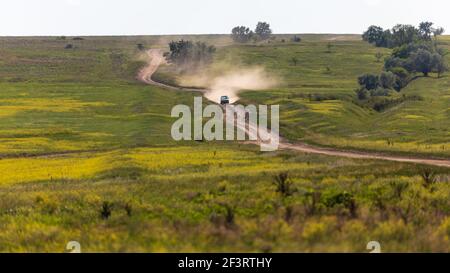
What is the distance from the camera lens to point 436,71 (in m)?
129

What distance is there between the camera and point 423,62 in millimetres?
123062

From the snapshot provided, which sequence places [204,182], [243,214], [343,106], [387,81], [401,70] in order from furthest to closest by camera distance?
1. [401,70]
2. [387,81]
3. [343,106]
4. [204,182]
5. [243,214]

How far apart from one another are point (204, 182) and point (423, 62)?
358 ft

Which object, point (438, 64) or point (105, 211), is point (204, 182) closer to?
point (105, 211)

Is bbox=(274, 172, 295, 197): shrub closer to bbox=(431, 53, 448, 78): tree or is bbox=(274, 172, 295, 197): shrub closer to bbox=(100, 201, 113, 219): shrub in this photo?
bbox=(100, 201, 113, 219): shrub

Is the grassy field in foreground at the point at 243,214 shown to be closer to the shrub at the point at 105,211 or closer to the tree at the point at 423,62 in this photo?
the shrub at the point at 105,211

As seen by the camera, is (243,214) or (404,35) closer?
(243,214)

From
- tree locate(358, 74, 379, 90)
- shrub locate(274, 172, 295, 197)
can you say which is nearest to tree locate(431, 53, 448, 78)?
tree locate(358, 74, 379, 90)

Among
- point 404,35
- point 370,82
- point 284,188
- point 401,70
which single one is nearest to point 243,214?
point 284,188

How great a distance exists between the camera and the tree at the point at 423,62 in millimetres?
122562

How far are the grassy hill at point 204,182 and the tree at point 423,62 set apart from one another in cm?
2349

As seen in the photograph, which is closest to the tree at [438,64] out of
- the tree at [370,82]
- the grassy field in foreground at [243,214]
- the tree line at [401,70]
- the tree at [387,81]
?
the tree line at [401,70]

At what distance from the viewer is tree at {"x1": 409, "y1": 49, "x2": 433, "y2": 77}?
122562 mm

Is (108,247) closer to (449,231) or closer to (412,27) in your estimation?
(449,231)
